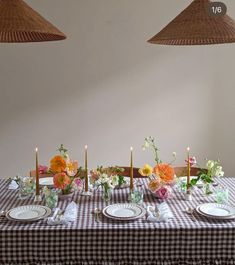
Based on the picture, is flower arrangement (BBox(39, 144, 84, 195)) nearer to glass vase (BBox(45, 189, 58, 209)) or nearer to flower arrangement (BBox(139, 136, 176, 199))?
glass vase (BBox(45, 189, 58, 209))

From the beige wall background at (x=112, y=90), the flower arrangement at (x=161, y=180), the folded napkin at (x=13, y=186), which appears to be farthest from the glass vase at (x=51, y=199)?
the beige wall background at (x=112, y=90)

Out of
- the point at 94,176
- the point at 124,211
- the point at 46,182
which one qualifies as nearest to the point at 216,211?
the point at 124,211

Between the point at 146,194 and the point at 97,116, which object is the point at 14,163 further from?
the point at 146,194

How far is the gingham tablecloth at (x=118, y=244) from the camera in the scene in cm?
162

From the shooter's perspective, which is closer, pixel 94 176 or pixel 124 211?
pixel 124 211

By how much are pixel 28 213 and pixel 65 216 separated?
0.63ft

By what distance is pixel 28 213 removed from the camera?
5.86 feet

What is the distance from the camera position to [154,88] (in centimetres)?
328

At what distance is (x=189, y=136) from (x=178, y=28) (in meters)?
1.75

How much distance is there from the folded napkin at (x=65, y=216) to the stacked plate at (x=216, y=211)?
57cm

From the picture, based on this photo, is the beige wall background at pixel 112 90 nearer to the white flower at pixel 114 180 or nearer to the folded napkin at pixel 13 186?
the folded napkin at pixel 13 186

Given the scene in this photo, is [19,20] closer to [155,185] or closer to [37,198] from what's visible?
[37,198]

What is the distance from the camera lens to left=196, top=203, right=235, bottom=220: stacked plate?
5.64 ft

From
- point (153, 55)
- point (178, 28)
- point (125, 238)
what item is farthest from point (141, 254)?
point (153, 55)
